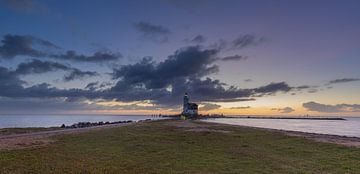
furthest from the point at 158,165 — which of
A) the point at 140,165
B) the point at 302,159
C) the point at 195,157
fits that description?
the point at 302,159

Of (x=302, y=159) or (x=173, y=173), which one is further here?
(x=302, y=159)

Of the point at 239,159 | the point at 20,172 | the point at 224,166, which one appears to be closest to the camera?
the point at 20,172

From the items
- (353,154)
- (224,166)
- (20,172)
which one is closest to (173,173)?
(224,166)

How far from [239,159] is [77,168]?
10.6 metres

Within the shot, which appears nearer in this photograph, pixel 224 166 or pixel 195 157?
pixel 224 166

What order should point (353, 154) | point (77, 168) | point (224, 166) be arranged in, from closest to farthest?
point (77, 168)
point (224, 166)
point (353, 154)

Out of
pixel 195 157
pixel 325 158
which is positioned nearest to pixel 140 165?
pixel 195 157

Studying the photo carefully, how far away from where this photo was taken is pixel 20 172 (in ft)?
51.9

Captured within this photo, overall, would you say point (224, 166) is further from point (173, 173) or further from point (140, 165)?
point (140, 165)

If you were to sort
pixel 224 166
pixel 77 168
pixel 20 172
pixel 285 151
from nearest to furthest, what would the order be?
pixel 20 172
pixel 77 168
pixel 224 166
pixel 285 151

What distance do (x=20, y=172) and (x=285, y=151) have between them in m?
19.9

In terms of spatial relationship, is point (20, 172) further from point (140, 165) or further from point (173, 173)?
point (173, 173)

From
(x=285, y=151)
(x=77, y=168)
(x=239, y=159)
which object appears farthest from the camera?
(x=285, y=151)

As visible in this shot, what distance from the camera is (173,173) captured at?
641 inches
